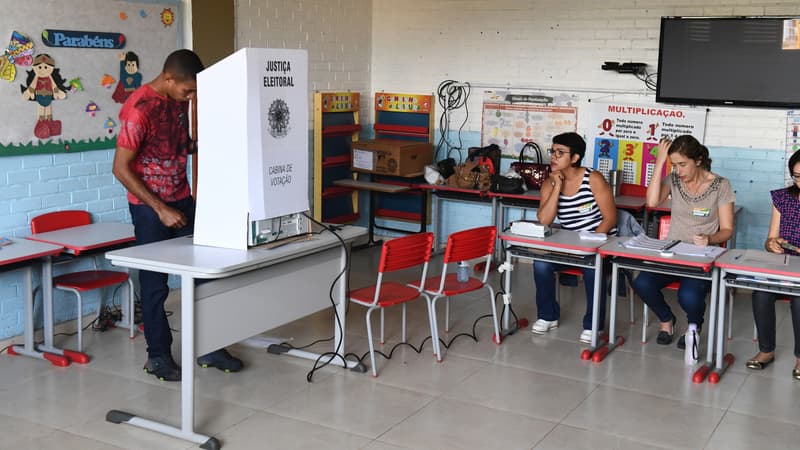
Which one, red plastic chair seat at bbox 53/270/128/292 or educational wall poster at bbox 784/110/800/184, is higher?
educational wall poster at bbox 784/110/800/184

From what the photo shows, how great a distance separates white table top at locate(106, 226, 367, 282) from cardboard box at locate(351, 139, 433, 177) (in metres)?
3.60

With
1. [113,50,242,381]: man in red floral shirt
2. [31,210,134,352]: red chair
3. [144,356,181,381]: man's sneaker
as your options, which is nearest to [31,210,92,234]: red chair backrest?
[31,210,134,352]: red chair

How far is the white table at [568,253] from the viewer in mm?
5250

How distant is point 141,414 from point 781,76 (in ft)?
17.5

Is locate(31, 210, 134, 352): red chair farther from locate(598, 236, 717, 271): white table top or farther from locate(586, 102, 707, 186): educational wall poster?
locate(586, 102, 707, 186): educational wall poster

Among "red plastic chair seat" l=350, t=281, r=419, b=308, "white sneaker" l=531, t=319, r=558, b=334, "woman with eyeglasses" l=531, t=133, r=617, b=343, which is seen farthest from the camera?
"white sneaker" l=531, t=319, r=558, b=334

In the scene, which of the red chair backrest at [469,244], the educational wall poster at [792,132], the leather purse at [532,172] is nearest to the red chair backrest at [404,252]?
the red chair backrest at [469,244]

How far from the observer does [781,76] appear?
687cm

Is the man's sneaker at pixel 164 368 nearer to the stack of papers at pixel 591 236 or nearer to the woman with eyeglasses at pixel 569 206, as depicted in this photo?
the woman with eyeglasses at pixel 569 206

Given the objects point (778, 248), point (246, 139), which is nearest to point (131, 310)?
point (246, 139)

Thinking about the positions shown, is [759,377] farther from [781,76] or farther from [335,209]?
[335,209]

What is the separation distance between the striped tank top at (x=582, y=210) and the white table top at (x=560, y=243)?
12.5 inches

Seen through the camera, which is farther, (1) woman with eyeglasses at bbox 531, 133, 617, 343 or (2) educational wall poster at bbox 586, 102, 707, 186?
(2) educational wall poster at bbox 586, 102, 707, 186

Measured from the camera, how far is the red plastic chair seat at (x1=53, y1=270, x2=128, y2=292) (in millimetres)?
5320
